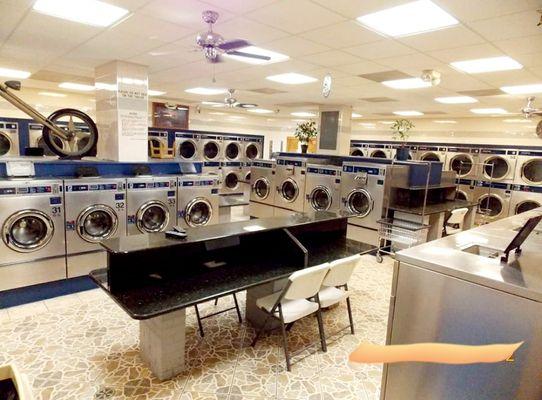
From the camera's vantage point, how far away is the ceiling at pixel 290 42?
2.87m

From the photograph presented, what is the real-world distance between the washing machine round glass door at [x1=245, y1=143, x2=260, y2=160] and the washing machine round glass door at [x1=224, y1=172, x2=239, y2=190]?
901 mm

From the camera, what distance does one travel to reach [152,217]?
196 inches

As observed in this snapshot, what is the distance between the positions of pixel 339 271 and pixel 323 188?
12.5ft

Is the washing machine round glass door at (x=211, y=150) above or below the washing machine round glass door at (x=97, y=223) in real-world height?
above

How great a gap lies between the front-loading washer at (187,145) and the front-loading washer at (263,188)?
2733 mm

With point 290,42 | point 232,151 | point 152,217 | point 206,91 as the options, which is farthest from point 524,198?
point 152,217

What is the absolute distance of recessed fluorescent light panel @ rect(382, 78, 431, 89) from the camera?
5.41 meters

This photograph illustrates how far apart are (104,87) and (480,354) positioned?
19.4 ft

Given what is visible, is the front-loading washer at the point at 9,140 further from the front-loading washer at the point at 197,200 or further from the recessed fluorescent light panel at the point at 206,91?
the front-loading washer at the point at 197,200

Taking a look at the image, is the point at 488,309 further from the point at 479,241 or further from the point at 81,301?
the point at 81,301

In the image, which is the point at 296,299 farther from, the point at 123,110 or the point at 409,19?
the point at 123,110

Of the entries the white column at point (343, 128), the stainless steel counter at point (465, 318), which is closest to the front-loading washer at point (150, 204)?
the stainless steel counter at point (465, 318)

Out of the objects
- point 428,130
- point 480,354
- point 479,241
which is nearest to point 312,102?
point 428,130

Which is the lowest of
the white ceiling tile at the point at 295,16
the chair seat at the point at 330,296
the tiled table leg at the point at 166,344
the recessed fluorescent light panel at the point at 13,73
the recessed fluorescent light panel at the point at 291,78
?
the tiled table leg at the point at 166,344
